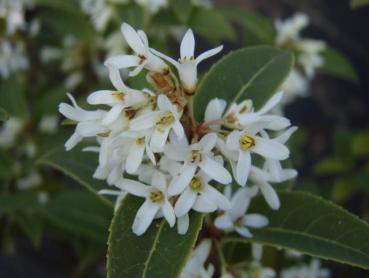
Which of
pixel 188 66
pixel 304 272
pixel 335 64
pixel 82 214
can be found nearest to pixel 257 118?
pixel 188 66

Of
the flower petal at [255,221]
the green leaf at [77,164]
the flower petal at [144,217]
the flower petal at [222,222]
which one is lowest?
the flower petal at [255,221]

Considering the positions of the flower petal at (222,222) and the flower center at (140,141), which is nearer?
the flower center at (140,141)

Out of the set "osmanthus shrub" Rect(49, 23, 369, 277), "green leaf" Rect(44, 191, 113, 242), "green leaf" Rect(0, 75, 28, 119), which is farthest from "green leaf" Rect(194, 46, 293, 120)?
"green leaf" Rect(0, 75, 28, 119)

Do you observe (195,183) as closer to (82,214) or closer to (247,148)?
(247,148)

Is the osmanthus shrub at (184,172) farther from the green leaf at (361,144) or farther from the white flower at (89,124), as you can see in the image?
the green leaf at (361,144)

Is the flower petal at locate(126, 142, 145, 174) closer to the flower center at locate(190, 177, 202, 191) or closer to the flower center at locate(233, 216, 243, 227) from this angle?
the flower center at locate(190, 177, 202, 191)

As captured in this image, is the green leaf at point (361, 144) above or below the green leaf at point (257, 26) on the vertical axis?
below

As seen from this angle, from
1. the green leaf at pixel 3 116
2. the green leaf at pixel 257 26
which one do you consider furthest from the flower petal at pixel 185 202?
the green leaf at pixel 257 26
